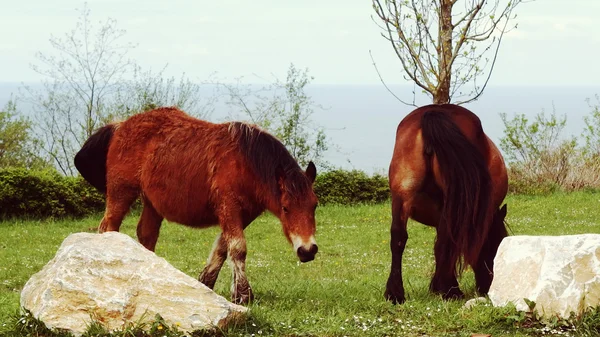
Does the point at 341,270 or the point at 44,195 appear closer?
the point at 341,270

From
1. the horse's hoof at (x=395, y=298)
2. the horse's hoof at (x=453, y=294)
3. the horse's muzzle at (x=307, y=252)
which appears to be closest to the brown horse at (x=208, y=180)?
the horse's muzzle at (x=307, y=252)

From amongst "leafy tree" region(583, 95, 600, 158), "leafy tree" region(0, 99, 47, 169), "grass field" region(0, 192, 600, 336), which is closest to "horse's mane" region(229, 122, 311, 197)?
"grass field" region(0, 192, 600, 336)

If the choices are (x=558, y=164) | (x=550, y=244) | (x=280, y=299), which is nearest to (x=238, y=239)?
(x=280, y=299)

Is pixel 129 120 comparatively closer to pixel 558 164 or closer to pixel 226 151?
pixel 226 151

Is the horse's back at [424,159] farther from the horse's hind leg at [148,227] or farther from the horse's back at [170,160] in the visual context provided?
the horse's hind leg at [148,227]

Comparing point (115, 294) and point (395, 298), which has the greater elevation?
point (115, 294)

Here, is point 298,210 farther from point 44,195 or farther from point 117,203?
point 44,195

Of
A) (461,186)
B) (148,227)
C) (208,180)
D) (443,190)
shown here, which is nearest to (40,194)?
(148,227)

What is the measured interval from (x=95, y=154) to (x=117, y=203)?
724mm

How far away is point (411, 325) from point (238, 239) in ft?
5.96

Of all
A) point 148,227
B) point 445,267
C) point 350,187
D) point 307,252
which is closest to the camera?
point 307,252

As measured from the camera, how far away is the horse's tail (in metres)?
7.29

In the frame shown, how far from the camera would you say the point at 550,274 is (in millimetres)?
6523

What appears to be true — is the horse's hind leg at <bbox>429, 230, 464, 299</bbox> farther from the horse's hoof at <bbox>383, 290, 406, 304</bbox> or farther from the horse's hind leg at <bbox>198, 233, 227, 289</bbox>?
the horse's hind leg at <bbox>198, 233, 227, 289</bbox>
